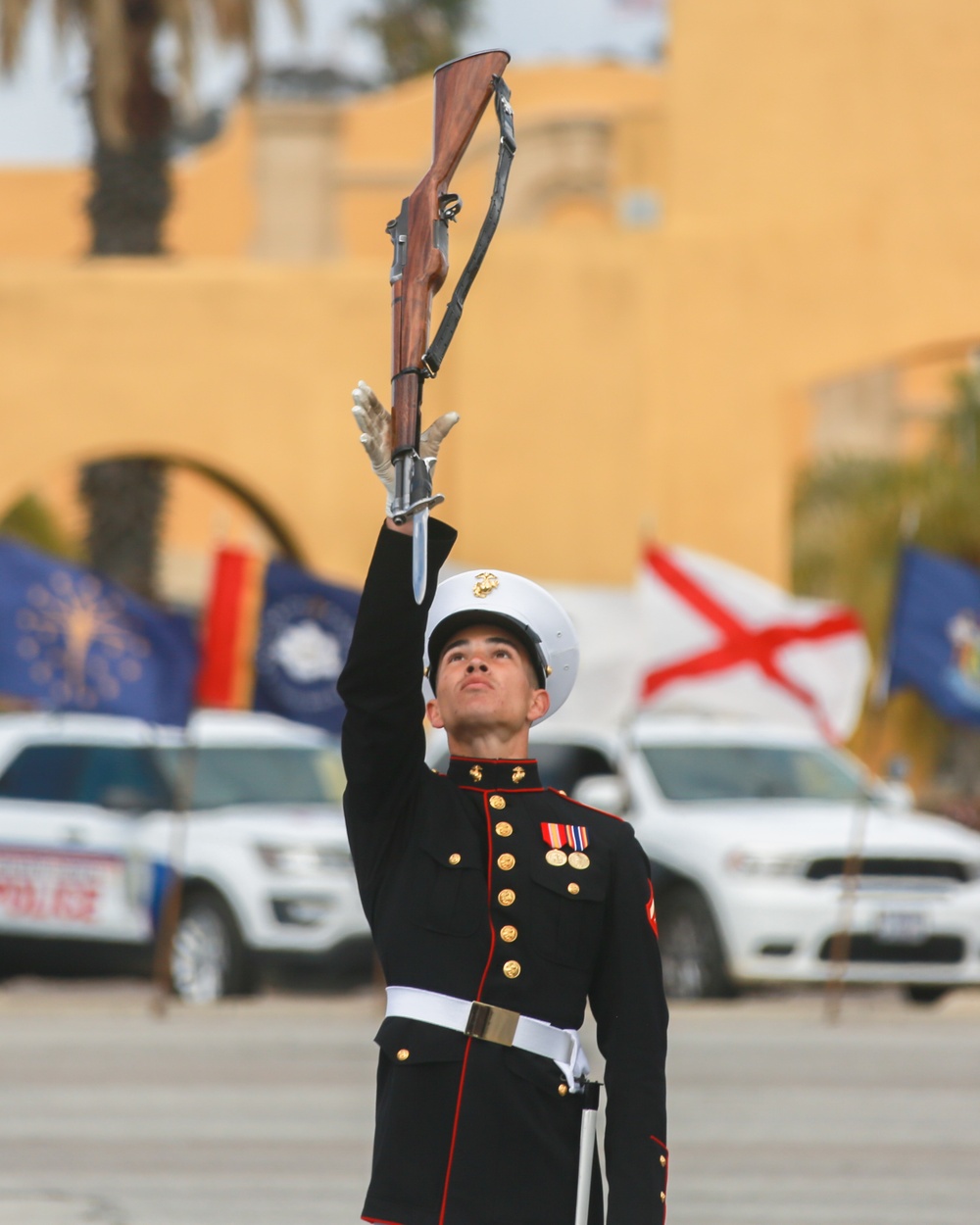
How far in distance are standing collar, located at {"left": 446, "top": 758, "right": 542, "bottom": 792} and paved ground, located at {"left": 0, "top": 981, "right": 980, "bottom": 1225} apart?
4.03 meters

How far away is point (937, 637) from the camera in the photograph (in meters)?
15.5

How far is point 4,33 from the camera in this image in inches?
856

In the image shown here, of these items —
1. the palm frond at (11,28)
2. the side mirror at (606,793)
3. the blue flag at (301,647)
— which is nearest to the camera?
the blue flag at (301,647)

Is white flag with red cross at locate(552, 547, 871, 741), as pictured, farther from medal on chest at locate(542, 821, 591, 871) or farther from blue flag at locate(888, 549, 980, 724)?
medal on chest at locate(542, 821, 591, 871)

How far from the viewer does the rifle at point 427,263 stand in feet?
12.1

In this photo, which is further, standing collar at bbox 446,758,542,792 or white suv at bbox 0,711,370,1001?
white suv at bbox 0,711,370,1001

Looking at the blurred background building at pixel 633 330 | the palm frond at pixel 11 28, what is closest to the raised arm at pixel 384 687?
the blurred background building at pixel 633 330

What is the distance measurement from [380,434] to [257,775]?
1277cm

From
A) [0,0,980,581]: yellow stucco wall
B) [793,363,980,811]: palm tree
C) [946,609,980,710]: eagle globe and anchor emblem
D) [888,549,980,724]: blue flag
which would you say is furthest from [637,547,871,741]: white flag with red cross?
[793,363,980,811]: palm tree

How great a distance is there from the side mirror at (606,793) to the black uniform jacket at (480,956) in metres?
10.8

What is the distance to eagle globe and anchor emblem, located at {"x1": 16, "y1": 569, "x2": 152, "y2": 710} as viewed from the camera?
14.9m

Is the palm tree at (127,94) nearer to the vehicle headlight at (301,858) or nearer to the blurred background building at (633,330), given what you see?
the blurred background building at (633,330)

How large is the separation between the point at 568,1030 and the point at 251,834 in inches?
443

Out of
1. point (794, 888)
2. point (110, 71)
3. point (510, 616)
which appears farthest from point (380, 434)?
point (110, 71)
